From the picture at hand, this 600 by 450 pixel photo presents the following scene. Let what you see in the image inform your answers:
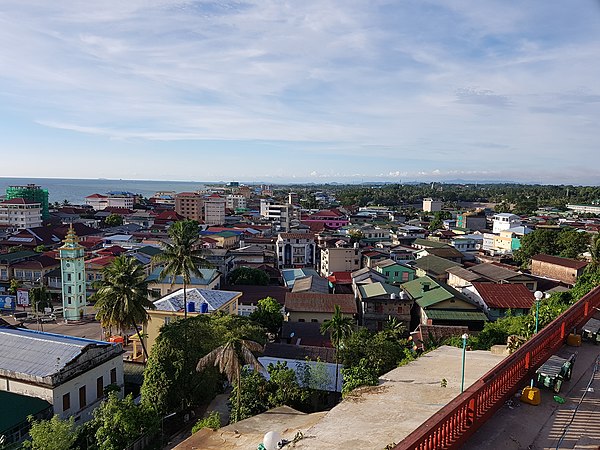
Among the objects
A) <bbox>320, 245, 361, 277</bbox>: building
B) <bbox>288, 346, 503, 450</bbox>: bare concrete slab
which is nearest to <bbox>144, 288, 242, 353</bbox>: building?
<bbox>288, 346, 503, 450</bbox>: bare concrete slab

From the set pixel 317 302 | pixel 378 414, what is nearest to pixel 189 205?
pixel 317 302

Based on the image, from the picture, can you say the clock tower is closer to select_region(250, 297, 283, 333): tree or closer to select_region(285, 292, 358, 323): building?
select_region(250, 297, 283, 333): tree

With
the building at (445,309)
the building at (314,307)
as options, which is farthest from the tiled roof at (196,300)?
the building at (445,309)

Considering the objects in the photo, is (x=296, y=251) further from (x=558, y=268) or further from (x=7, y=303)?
(x=7, y=303)

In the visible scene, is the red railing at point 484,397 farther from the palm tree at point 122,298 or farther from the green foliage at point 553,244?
the green foliage at point 553,244

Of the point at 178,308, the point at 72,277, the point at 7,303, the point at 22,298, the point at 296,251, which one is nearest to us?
the point at 178,308
